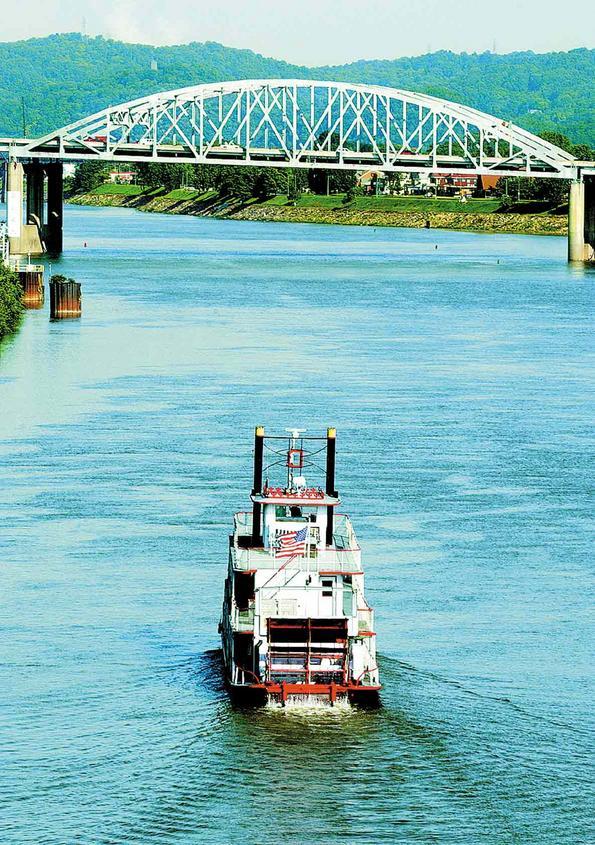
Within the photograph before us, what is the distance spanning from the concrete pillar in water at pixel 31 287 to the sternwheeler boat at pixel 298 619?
67.9 meters

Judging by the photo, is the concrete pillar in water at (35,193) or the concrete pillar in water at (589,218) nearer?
the concrete pillar in water at (35,193)

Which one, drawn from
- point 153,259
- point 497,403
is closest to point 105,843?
point 497,403

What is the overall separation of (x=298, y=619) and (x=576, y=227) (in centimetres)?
12709

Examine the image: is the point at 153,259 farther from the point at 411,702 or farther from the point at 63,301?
the point at 411,702

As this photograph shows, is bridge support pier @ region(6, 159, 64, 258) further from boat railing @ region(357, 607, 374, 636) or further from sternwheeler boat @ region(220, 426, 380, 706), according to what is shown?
boat railing @ region(357, 607, 374, 636)

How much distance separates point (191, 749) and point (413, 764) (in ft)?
11.3

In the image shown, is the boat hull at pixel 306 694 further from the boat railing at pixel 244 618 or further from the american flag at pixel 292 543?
the american flag at pixel 292 543

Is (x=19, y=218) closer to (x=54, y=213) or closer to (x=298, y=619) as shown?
(x=54, y=213)

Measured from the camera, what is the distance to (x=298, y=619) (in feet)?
94.9

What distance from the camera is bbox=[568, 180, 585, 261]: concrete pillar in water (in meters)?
150

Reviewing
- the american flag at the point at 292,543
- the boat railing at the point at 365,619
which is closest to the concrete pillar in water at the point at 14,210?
the american flag at the point at 292,543

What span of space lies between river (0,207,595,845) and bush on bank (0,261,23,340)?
2.61m

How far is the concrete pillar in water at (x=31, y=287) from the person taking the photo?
9706 cm

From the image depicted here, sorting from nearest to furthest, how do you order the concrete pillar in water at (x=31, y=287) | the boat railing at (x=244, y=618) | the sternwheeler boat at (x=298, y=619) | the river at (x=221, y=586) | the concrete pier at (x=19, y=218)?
1. the river at (x=221, y=586)
2. the sternwheeler boat at (x=298, y=619)
3. the boat railing at (x=244, y=618)
4. the concrete pillar in water at (x=31, y=287)
5. the concrete pier at (x=19, y=218)
